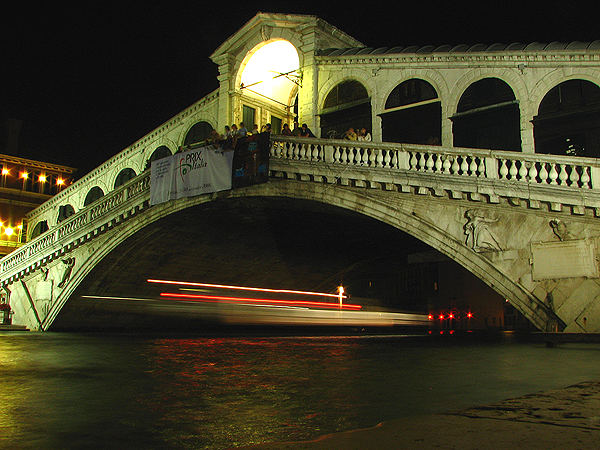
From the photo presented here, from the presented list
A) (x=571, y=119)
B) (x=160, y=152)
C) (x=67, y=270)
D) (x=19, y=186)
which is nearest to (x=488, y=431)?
(x=571, y=119)

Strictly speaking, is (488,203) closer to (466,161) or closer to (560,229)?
(466,161)

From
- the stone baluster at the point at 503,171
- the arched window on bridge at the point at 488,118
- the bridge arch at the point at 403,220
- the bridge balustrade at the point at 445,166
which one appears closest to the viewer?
the bridge balustrade at the point at 445,166

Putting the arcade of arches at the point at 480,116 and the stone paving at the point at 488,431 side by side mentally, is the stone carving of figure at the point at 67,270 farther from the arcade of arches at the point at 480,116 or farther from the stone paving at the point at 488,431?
the stone paving at the point at 488,431

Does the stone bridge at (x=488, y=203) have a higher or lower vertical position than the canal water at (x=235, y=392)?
higher

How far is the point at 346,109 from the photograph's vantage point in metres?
21.3

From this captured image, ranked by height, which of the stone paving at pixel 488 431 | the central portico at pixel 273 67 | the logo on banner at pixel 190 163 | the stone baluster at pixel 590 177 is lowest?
the stone paving at pixel 488 431

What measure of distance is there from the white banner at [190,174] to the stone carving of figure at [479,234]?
7.80 m

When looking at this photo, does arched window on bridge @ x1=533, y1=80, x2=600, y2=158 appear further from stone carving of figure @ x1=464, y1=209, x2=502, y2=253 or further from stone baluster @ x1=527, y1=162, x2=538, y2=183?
Result: stone carving of figure @ x1=464, y1=209, x2=502, y2=253

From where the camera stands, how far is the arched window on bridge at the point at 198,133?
26125 millimetres

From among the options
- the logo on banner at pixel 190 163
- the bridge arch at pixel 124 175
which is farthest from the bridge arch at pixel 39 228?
the logo on banner at pixel 190 163

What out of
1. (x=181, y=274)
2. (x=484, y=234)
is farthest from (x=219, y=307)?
(x=484, y=234)

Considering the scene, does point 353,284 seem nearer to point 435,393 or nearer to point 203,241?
point 203,241

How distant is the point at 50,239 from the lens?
89.5 feet

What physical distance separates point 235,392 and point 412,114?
1597 centimetres
